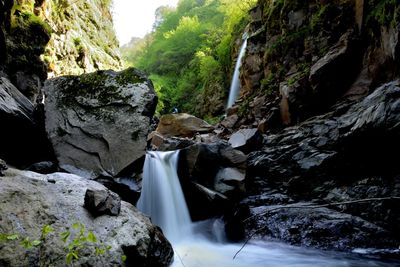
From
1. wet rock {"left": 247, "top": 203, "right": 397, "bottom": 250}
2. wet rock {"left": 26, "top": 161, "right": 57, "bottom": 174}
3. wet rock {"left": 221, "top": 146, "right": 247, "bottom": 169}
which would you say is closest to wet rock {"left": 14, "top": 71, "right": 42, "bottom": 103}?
wet rock {"left": 26, "top": 161, "right": 57, "bottom": 174}

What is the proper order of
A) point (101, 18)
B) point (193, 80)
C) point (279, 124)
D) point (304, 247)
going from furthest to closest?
point (193, 80) < point (101, 18) < point (279, 124) < point (304, 247)

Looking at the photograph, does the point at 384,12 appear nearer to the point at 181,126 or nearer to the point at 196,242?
the point at 196,242

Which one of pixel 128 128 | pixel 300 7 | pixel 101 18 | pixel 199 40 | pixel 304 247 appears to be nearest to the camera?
pixel 304 247

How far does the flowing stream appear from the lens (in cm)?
458

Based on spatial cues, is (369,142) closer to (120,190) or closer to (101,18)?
(120,190)

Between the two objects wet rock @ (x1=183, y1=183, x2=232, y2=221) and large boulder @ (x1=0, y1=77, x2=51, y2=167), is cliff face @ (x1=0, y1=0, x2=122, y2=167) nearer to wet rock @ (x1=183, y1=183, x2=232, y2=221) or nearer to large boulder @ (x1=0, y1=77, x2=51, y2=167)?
large boulder @ (x1=0, y1=77, x2=51, y2=167)

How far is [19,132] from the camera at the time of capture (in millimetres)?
5281

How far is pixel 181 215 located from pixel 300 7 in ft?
24.9

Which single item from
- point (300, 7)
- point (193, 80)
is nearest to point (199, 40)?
point (193, 80)

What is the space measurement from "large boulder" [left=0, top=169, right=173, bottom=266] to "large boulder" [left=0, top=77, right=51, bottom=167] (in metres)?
1.70

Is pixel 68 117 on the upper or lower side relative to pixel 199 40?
lower

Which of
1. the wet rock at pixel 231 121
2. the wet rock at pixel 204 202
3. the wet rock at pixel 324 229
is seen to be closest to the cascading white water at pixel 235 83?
the wet rock at pixel 231 121

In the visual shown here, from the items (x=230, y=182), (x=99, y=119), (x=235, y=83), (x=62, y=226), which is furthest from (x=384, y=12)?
(x=235, y=83)

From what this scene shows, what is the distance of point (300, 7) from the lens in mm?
10023
